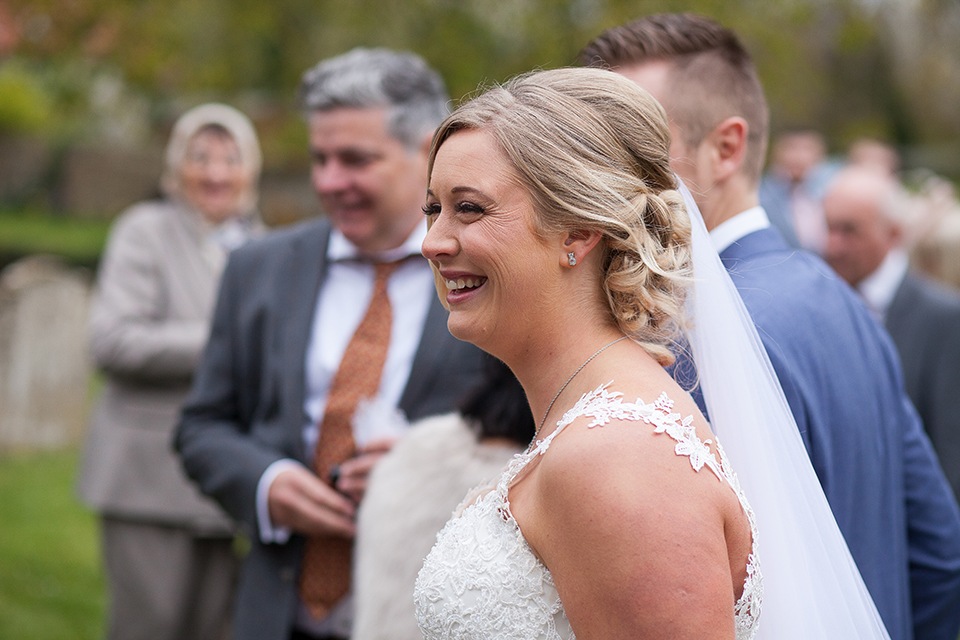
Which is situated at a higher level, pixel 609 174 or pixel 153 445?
pixel 609 174

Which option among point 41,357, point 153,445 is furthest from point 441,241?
point 41,357

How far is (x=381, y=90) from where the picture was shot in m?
3.98

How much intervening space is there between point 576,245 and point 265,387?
6.30 feet

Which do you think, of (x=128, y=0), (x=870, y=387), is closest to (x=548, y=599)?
(x=870, y=387)

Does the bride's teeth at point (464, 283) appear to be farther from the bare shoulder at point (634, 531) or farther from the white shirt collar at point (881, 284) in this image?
the white shirt collar at point (881, 284)

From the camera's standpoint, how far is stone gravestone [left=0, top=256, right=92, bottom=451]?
995cm

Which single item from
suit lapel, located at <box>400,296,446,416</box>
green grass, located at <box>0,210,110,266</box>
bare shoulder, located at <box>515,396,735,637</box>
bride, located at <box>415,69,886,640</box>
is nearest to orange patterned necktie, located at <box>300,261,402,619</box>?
suit lapel, located at <box>400,296,446,416</box>

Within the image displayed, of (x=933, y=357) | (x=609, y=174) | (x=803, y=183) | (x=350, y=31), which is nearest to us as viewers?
(x=609, y=174)

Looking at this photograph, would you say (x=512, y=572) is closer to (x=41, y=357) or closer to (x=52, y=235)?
(x=41, y=357)

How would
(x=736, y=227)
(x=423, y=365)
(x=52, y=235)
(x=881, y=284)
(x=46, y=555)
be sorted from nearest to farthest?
(x=736, y=227) < (x=423, y=365) < (x=881, y=284) < (x=46, y=555) < (x=52, y=235)

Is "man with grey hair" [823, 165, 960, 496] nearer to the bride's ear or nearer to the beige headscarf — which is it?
the beige headscarf

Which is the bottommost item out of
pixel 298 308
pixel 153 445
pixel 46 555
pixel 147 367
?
pixel 46 555

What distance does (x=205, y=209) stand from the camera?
19.3 feet

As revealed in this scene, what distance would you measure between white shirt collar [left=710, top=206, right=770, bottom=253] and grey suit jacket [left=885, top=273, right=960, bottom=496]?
2.79 meters
